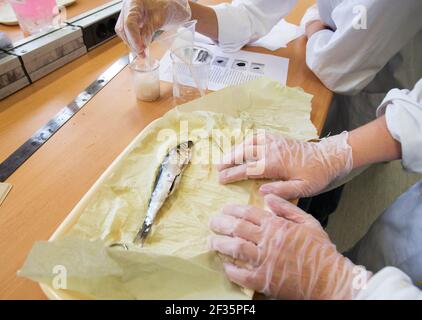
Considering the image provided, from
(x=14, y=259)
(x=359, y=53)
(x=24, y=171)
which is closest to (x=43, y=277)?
(x=14, y=259)

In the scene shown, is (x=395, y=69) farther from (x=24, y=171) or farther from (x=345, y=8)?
(x=24, y=171)

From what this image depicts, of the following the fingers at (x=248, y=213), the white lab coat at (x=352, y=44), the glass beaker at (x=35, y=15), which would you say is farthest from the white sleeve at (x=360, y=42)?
the glass beaker at (x=35, y=15)

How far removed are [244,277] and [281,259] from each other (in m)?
0.07

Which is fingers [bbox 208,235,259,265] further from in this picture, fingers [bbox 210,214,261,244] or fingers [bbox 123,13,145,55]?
fingers [bbox 123,13,145,55]

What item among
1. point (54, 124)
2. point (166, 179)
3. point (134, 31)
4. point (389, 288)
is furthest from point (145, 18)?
point (389, 288)

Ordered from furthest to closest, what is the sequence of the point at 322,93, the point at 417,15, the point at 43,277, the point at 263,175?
the point at 322,93
the point at 417,15
the point at 263,175
the point at 43,277

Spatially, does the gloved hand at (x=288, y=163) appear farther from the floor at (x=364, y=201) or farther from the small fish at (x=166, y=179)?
the floor at (x=364, y=201)

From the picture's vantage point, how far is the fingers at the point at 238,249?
446mm

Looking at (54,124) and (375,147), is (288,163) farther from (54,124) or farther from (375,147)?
(54,124)

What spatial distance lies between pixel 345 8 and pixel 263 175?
0.51 meters

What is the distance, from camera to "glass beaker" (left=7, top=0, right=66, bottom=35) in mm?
918

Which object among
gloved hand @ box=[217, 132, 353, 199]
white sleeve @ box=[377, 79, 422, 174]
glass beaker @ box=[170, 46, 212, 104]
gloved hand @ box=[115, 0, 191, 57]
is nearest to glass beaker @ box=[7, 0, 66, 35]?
gloved hand @ box=[115, 0, 191, 57]

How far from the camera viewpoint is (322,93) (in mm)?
804

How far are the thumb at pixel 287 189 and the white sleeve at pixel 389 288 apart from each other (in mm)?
182
